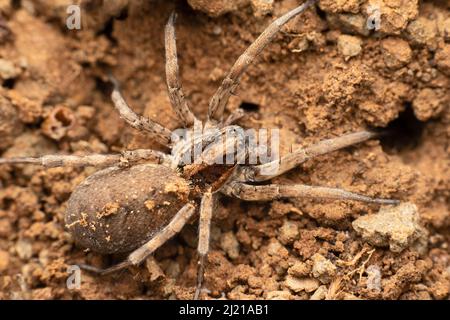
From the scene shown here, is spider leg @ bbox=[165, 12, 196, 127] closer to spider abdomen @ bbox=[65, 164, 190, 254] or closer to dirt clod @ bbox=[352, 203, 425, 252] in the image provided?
spider abdomen @ bbox=[65, 164, 190, 254]

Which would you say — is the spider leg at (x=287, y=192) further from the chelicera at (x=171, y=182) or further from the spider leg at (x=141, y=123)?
the spider leg at (x=141, y=123)

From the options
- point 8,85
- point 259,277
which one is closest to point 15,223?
point 8,85

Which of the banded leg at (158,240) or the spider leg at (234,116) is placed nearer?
the banded leg at (158,240)

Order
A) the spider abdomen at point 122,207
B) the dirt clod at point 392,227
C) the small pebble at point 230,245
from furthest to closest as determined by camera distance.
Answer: the small pebble at point 230,245 < the spider abdomen at point 122,207 < the dirt clod at point 392,227

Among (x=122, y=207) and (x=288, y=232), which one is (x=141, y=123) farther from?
(x=288, y=232)

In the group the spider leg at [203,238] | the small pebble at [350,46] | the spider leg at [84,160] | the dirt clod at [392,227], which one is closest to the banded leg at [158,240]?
the spider leg at [203,238]

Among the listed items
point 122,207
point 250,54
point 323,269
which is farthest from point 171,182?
point 323,269
